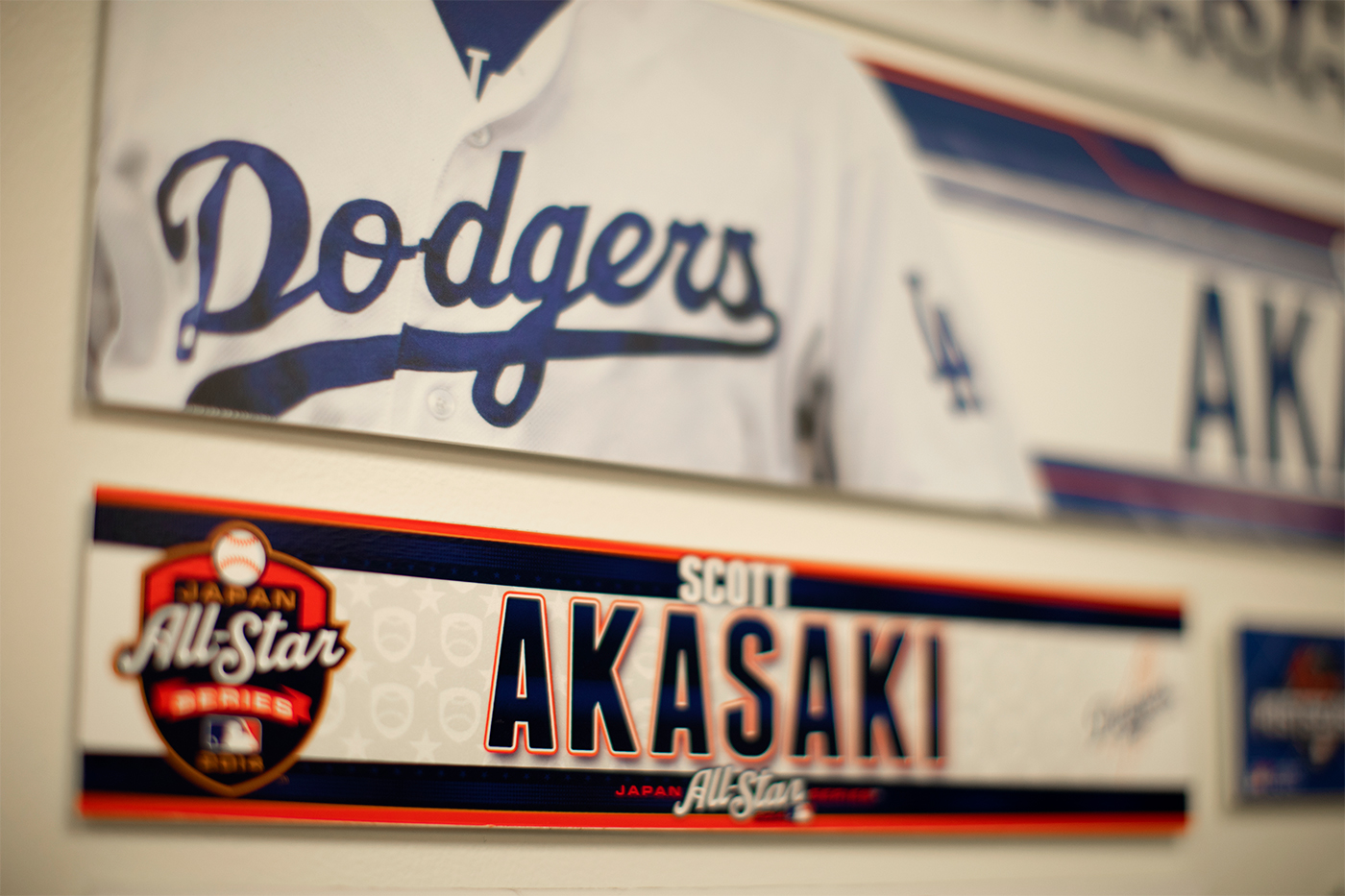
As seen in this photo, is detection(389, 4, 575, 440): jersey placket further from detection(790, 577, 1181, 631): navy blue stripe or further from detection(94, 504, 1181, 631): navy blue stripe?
detection(790, 577, 1181, 631): navy blue stripe

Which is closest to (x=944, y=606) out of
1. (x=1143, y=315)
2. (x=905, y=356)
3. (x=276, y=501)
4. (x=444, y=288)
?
(x=905, y=356)

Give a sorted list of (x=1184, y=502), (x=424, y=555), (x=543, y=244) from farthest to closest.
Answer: (x=1184, y=502) → (x=543, y=244) → (x=424, y=555)

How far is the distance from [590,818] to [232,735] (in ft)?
1.65

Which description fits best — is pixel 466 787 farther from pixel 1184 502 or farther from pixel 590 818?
pixel 1184 502

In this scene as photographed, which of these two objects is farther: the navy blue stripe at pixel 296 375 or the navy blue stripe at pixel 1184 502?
the navy blue stripe at pixel 1184 502

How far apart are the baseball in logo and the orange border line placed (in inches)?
1.9

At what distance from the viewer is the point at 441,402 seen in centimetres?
128

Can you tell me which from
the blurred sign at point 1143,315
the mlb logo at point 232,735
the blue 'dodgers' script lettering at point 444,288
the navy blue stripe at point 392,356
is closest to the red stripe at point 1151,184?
the blurred sign at point 1143,315

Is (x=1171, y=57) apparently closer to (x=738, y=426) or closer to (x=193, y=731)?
(x=738, y=426)

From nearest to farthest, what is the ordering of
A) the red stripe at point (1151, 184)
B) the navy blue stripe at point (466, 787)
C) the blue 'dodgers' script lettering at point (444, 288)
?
the navy blue stripe at point (466, 787) → the blue 'dodgers' script lettering at point (444, 288) → the red stripe at point (1151, 184)

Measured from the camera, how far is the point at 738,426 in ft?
4.69

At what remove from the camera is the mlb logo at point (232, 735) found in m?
1.12

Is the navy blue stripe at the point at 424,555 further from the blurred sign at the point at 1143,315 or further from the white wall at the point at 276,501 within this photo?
the blurred sign at the point at 1143,315

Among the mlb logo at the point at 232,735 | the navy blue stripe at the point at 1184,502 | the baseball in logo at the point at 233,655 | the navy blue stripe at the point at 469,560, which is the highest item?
the navy blue stripe at the point at 1184,502
